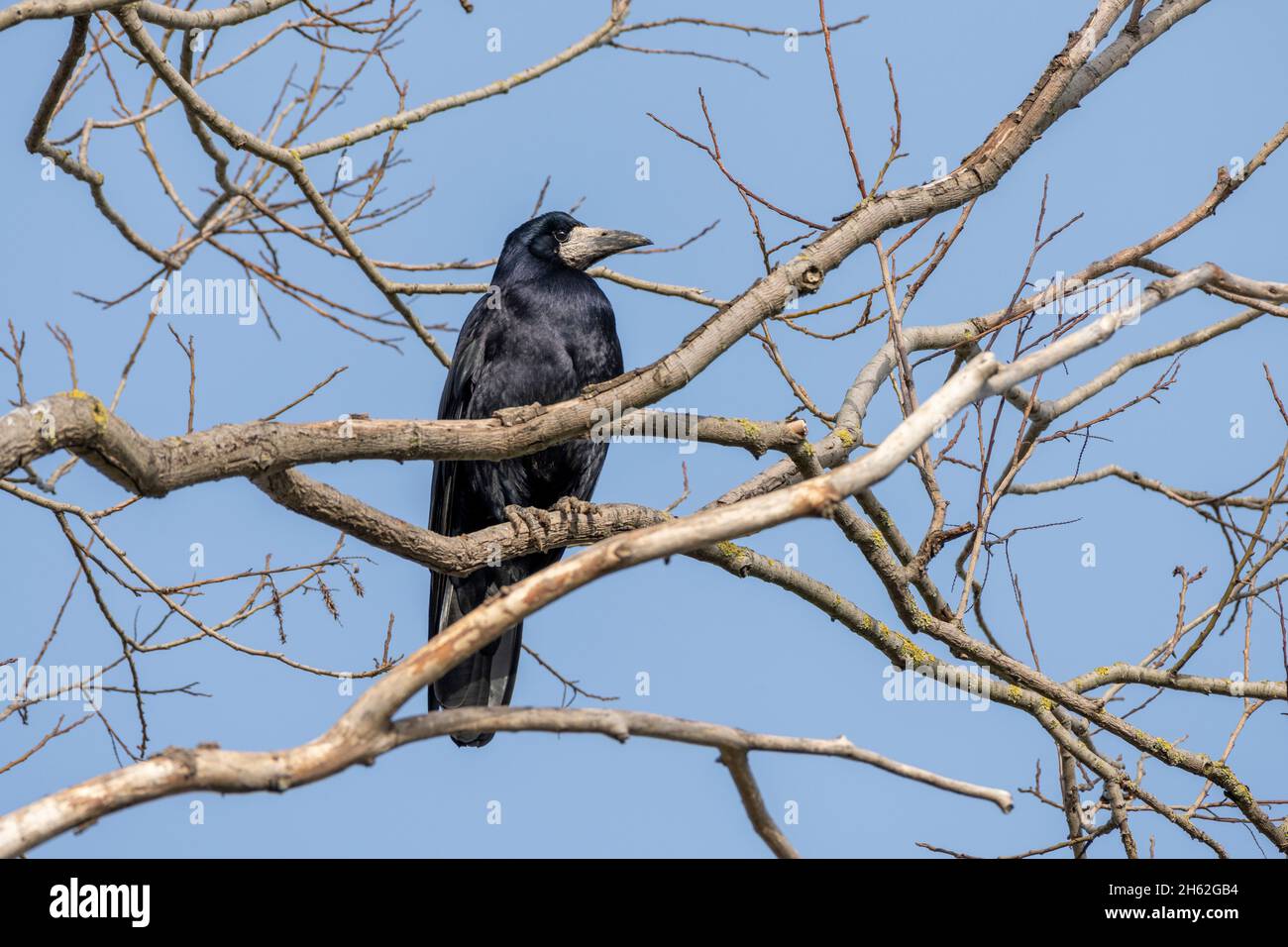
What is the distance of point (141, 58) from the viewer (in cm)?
388

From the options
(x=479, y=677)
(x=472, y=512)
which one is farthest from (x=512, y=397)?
(x=479, y=677)

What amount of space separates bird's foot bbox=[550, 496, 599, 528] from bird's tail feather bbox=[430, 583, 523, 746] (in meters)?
1.17

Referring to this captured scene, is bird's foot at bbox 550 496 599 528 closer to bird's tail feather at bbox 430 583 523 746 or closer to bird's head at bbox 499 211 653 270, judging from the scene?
bird's tail feather at bbox 430 583 523 746

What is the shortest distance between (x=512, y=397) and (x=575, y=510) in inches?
46.5

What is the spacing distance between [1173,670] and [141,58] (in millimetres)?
3592

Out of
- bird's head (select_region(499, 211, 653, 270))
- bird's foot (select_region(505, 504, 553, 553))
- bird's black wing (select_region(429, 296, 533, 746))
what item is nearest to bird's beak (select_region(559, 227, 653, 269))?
bird's head (select_region(499, 211, 653, 270))

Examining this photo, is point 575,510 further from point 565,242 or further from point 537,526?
point 565,242

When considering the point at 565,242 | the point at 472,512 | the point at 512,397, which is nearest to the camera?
the point at 512,397

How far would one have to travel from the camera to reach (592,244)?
579 centimetres

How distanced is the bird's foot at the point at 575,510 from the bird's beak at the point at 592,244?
1579mm

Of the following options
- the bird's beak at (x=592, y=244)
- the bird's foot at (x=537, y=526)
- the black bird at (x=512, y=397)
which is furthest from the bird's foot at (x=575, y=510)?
the bird's beak at (x=592, y=244)

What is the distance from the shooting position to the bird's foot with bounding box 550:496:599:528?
4.30m
